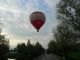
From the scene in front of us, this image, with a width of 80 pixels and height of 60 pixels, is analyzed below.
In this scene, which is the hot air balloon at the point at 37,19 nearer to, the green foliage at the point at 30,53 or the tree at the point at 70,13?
the tree at the point at 70,13

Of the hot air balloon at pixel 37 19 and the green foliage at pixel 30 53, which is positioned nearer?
the hot air balloon at pixel 37 19

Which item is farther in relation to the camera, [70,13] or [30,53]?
[30,53]

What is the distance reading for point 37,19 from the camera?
29328mm

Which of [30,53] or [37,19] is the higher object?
[37,19]

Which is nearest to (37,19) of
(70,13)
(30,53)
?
(70,13)

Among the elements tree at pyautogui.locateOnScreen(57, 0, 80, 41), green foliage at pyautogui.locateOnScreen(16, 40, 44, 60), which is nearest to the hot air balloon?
tree at pyautogui.locateOnScreen(57, 0, 80, 41)

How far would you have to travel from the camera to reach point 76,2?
35.8 metres

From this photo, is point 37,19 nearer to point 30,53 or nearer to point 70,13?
point 70,13

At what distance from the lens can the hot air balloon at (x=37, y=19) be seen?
95.2 ft

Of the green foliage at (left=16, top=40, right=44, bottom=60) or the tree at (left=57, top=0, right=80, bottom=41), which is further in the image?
the green foliage at (left=16, top=40, right=44, bottom=60)

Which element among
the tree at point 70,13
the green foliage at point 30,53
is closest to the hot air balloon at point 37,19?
the tree at point 70,13

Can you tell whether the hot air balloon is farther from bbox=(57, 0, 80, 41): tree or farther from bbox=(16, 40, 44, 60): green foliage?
bbox=(16, 40, 44, 60): green foliage

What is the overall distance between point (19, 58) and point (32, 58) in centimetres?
381

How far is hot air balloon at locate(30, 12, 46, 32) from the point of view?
2903 cm
